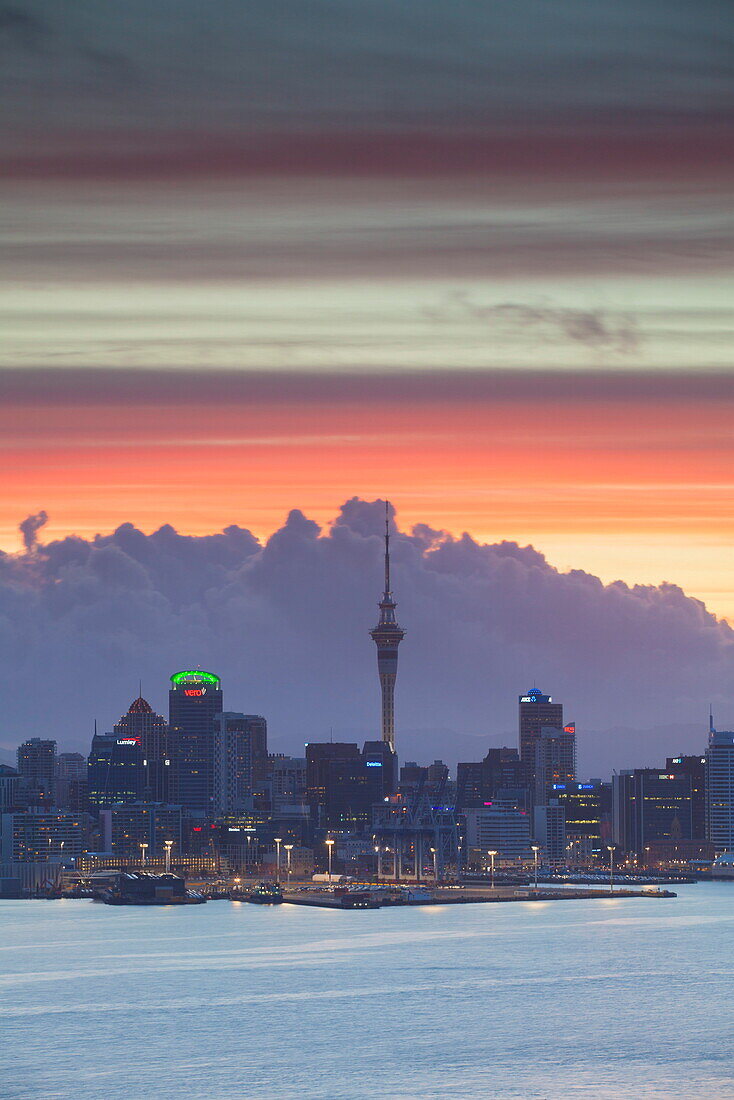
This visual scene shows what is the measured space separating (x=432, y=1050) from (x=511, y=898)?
106 meters

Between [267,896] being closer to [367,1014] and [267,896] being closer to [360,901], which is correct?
[360,901]

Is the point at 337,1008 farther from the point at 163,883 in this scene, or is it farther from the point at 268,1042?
the point at 163,883

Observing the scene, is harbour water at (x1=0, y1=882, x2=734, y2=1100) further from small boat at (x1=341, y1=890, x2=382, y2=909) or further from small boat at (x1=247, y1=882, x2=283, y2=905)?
small boat at (x1=247, y1=882, x2=283, y2=905)

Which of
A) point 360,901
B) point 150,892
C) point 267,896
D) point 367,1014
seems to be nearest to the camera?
point 367,1014

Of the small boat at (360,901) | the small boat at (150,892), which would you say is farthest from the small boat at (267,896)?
the small boat at (360,901)

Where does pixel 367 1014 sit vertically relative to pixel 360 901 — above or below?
below

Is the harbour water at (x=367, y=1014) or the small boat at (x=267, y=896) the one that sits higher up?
the small boat at (x=267, y=896)

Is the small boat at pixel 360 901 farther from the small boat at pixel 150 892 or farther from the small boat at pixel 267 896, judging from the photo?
the small boat at pixel 150 892

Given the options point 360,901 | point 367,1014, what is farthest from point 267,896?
point 367,1014

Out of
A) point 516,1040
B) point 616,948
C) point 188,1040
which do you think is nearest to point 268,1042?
point 188,1040

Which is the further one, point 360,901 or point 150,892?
point 150,892

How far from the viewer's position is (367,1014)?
69500mm

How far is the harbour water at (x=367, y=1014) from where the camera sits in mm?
55562

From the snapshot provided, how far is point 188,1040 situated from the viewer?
208 ft
